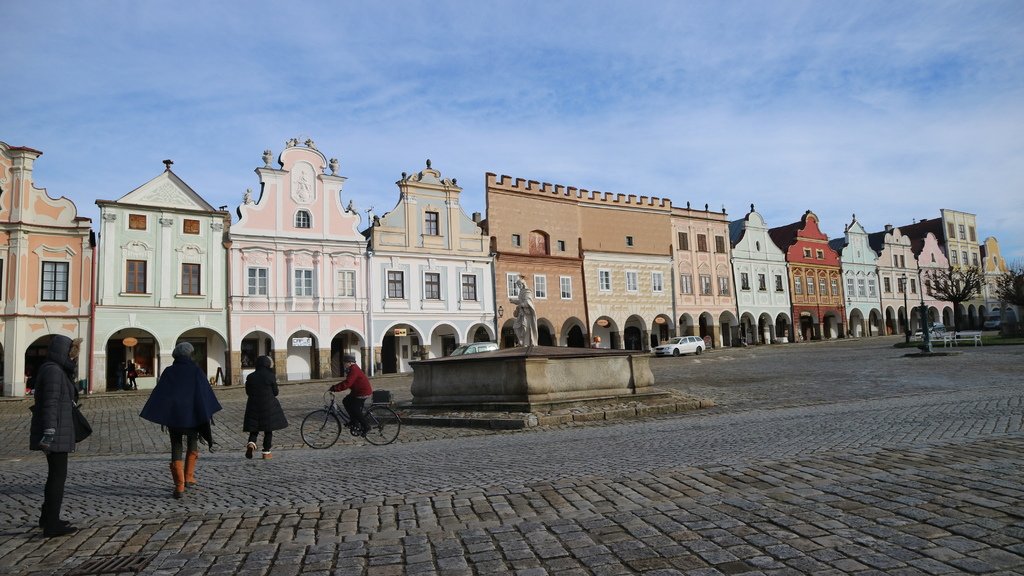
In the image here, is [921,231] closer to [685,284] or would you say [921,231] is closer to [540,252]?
[685,284]

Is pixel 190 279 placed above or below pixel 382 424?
above

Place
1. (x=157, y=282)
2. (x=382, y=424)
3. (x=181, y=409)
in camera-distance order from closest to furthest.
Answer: (x=181, y=409), (x=382, y=424), (x=157, y=282)

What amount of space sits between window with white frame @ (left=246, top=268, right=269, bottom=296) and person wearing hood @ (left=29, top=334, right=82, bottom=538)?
30.3 m

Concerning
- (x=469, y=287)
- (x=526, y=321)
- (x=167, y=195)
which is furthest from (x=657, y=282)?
(x=167, y=195)

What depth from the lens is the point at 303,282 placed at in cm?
3650

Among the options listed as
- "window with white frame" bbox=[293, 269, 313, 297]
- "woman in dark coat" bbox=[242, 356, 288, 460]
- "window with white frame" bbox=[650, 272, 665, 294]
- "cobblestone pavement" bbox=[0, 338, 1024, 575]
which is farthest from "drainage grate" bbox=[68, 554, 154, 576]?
"window with white frame" bbox=[650, 272, 665, 294]

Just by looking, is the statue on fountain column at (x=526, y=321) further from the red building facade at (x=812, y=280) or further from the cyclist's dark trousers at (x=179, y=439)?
the red building facade at (x=812, y=280)

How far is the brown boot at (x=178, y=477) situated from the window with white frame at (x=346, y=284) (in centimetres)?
3052

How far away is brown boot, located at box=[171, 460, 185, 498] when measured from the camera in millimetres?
7148

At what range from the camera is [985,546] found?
167 inches

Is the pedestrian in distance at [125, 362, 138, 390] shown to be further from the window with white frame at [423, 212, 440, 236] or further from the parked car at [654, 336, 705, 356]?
the parked car at [654, 336, 705, 356]

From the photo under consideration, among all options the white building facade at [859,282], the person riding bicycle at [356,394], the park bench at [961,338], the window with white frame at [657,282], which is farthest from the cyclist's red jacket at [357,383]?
the white building facade at [859,282]

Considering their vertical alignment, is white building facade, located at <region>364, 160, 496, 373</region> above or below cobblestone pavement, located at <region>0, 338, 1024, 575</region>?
above

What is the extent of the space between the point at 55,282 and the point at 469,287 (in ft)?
68.3
